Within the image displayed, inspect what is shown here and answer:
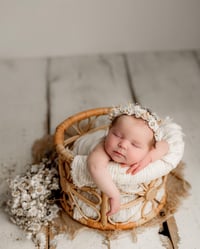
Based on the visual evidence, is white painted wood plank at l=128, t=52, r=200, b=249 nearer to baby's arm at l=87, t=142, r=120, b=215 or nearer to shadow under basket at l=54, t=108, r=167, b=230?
shadow under basket at l=54, t=108, r=167, b=230

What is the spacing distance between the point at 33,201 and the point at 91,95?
2.14ft

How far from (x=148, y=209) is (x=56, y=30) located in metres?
1.00

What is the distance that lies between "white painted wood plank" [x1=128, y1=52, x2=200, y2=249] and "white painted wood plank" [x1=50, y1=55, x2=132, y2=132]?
65 mm

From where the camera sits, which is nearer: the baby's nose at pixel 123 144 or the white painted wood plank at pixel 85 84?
the baby's nose at pixel 123 144

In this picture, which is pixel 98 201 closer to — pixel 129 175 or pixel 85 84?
pixel 129 175

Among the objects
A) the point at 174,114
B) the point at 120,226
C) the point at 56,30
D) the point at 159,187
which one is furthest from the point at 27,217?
the point at 56,30

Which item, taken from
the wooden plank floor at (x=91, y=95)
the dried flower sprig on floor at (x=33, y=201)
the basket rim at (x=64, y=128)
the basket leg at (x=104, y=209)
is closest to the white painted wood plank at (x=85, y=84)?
the wooden plank floor at (x=91, y=95)

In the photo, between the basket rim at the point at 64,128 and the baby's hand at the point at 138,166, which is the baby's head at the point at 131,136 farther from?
the basket rim at the point at 64,128

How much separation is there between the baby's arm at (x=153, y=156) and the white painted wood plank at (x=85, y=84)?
530 mm

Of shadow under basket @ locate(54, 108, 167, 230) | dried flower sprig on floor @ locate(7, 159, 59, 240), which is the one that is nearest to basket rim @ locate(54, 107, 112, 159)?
shadow under basket @ locate(54, 108, 167, 230)

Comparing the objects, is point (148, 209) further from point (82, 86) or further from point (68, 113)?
point (82, 86)

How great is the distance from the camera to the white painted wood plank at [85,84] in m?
1.88

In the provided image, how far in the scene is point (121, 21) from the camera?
214 centimetres

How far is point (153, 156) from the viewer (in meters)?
1.29
